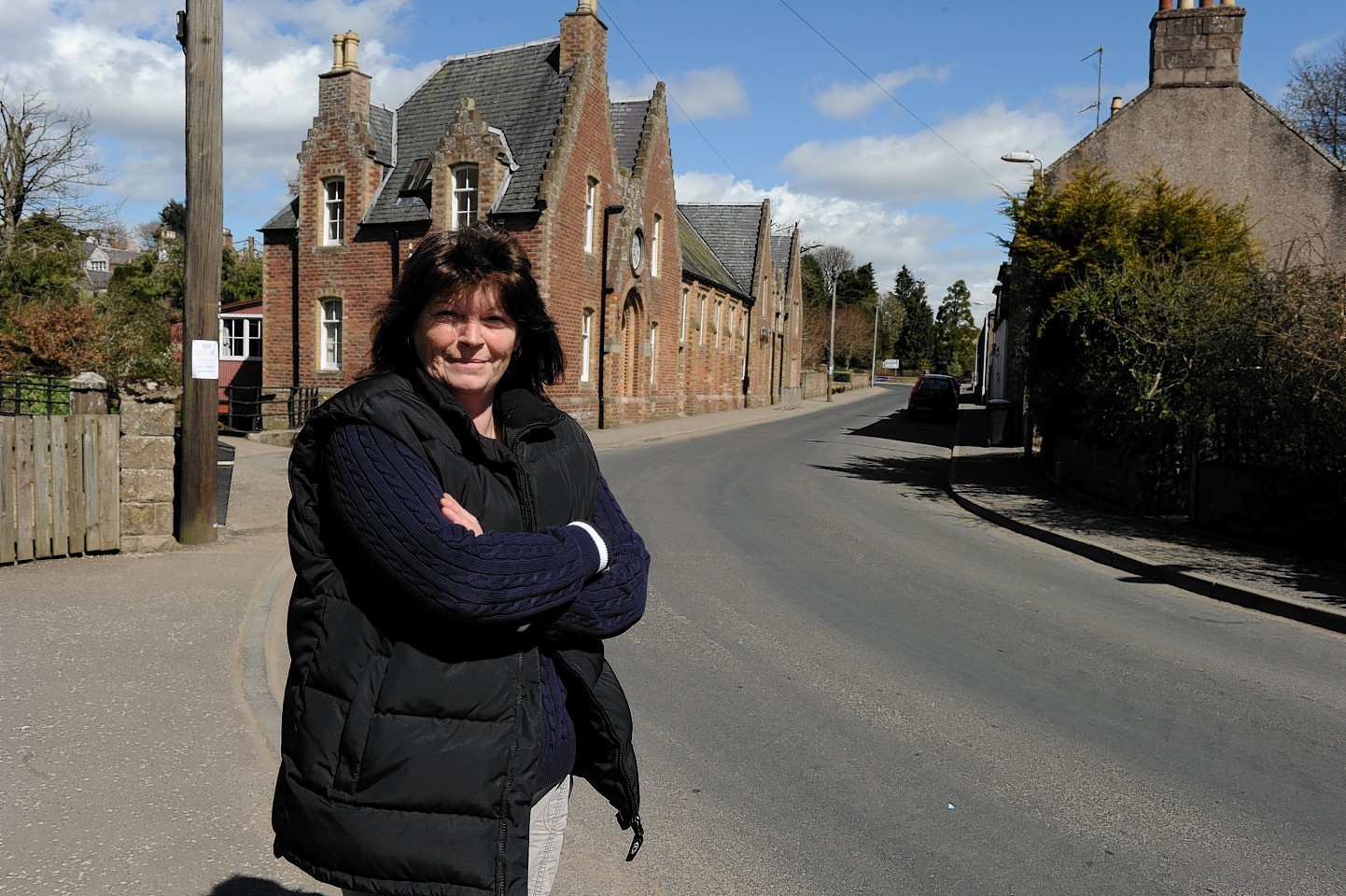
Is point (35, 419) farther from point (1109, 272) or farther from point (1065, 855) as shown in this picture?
point (1109, 272)

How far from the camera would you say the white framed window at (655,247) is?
105 ft

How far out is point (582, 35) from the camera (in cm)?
2616

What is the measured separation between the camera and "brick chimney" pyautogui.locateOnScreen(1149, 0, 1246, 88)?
22203mm

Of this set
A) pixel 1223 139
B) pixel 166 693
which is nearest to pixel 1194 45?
pixel 1223 139

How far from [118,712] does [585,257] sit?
23.2 meters

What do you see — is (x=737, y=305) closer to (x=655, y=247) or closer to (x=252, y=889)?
(x=655, y=247)

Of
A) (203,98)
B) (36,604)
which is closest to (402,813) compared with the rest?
(36,604)

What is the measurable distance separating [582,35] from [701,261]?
16.7 m

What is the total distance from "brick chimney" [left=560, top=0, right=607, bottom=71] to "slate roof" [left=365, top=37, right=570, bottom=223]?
0.60 meters

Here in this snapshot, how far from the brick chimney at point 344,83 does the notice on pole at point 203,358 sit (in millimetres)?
19916

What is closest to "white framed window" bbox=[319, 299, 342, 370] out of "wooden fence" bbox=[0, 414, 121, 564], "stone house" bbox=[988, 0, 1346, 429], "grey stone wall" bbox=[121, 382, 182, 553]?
"stone house" bbox=[988, 0, 1346, 429]

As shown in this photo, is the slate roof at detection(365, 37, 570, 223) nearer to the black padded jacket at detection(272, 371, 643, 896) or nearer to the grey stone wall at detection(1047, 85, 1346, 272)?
the grey stone wall at detection(1047, 85, 1346, 272)

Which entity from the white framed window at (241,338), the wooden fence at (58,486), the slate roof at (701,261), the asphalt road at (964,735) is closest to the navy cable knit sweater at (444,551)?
the asphalt road at (964,735)

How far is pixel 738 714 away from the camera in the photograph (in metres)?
5.41
